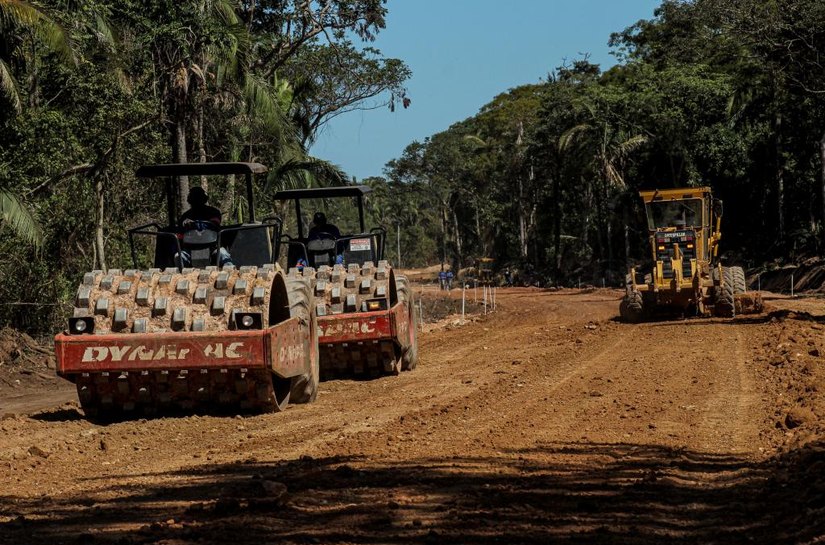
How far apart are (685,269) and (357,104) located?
2133 centimetres

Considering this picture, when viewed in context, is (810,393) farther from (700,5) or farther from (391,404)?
(700,5)

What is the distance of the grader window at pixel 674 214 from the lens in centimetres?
2430

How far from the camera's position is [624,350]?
56.9 feet

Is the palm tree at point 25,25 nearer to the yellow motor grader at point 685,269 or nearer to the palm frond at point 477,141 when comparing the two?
the yellow motor grader at point 685,269

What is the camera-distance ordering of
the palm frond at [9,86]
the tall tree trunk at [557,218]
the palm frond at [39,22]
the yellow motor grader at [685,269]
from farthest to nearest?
the tall tree trunk at [557,218]
the yellow motor grader at [685,269]
the palm frond at [9,86]
the palm frond at [39,22]

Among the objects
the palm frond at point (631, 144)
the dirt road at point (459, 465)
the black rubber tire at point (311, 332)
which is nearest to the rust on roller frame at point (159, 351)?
the dirt road at point (459, 465)

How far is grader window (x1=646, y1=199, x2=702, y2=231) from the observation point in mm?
24297

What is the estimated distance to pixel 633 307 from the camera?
2373cm

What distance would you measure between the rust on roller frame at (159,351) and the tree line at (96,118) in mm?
8066

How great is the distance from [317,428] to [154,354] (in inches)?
60.0

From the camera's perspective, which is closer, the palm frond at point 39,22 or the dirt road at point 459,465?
the dirt road at point 459,465

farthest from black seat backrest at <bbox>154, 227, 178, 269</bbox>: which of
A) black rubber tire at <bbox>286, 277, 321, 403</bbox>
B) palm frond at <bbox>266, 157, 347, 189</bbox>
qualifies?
palm frond at <bbox>266, 157, 347, 189</bbox>

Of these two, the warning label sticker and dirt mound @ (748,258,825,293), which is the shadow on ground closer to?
the warning label sticker

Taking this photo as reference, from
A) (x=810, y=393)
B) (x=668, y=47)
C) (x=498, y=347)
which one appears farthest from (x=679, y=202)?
(x=668, y=47)
